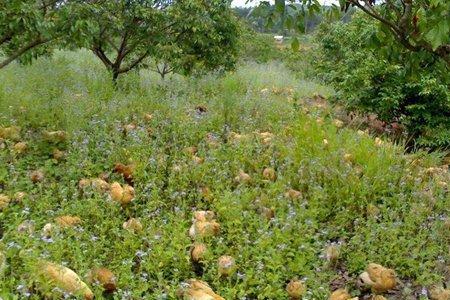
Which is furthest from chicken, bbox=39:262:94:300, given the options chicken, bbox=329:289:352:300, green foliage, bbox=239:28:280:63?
green foliage, bbox=239:28:280:63

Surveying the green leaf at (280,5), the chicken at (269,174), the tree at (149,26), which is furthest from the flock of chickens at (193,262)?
the tree at (149,26)

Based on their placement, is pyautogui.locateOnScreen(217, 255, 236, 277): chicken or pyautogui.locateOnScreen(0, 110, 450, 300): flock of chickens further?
pyautogui.locateOnScreen(217, 255, 236, 277): chicken

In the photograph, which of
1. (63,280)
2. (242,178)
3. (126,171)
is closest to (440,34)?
(63,280)

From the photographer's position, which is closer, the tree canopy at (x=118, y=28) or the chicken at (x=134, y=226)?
the chicken at (x=134, y=226)

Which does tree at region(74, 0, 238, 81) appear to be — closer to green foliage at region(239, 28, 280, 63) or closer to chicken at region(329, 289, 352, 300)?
chicken at region(329, 289, 352, 300)

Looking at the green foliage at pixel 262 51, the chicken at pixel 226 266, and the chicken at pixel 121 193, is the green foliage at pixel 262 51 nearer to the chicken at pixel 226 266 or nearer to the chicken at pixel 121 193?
the chicken at pixel 121 193

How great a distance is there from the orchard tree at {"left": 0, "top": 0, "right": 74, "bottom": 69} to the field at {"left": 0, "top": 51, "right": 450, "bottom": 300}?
73cm

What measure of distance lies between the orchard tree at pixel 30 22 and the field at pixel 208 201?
73 cm

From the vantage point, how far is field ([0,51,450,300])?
2.62 metres

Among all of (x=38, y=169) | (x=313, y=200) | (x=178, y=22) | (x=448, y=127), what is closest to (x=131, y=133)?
(x=38, y=169)

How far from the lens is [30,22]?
3.36m

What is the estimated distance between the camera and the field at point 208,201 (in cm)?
262

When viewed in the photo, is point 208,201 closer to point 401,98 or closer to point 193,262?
point 193,262

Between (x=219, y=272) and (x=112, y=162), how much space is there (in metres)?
1.64
